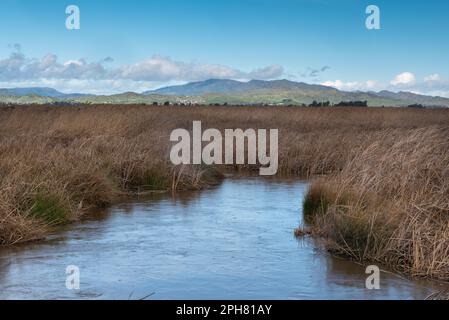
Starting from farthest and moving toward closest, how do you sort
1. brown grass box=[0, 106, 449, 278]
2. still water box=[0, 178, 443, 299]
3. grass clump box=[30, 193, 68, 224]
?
grass clump box=[30, 193, 68, 224] < brown grass box=[0, 106, 449, 278] < still water box=[0, 178, 443, 299]

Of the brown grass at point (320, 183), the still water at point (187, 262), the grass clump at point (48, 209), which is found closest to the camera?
the still water at point (187, 262)

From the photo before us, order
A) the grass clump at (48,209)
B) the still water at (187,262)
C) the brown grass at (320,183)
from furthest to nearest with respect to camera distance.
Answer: the grass clump at (48,209), the brown grass at (320,183), the still water at (187,262)

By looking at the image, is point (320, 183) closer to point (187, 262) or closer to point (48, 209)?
point (187, 262)

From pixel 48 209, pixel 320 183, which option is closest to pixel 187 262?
pixel 48 209

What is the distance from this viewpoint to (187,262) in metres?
8.71

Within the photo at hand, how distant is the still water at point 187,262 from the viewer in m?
7.48

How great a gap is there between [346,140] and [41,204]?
1146 cm

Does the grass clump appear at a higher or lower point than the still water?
higher

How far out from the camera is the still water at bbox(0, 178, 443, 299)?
7.48 m

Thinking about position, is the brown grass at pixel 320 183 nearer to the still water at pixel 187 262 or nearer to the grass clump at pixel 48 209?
the grass clump at pixel 48 209

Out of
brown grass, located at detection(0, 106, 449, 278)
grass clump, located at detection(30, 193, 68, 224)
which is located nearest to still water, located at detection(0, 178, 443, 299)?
grass clump, located at detection(30, 193, 68, 224)

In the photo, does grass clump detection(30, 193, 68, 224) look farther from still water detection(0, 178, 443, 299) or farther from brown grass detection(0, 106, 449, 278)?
still water detection(0, 178, 443, 299)

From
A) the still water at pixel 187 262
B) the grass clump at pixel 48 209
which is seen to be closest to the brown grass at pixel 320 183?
the grass clump at pixel 48 209
